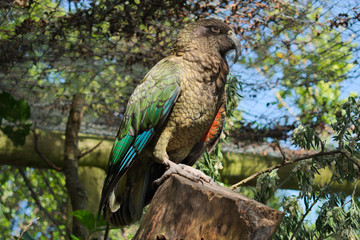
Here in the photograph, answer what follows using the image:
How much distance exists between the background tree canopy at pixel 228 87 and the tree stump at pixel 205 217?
3.03 ft

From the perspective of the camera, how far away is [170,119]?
8.68 ft

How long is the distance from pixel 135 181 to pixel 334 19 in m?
2.16

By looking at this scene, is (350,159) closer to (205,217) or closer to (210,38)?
(210,38)

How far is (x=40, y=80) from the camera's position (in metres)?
4.56

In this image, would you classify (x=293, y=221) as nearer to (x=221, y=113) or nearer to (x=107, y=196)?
(x=221, y=113)

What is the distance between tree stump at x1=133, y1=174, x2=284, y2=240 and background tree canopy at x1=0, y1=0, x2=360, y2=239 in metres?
0.92

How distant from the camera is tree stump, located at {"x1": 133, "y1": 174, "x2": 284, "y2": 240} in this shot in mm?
1715

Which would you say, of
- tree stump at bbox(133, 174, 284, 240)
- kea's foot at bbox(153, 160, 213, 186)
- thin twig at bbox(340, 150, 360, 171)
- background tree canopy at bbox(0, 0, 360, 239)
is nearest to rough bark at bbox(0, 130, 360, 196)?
background tree canopy at bbox(0, 0, 360, 239)

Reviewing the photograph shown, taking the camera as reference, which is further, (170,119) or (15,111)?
(15,111)

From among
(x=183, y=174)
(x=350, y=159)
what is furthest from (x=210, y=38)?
(x=350, y=159)

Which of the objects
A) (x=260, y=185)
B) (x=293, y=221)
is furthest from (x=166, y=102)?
(x=293, y=221)

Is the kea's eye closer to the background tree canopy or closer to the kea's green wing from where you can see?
the kea's green wing

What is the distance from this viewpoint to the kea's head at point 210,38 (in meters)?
2.80

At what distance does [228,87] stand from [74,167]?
1747 millimetres
